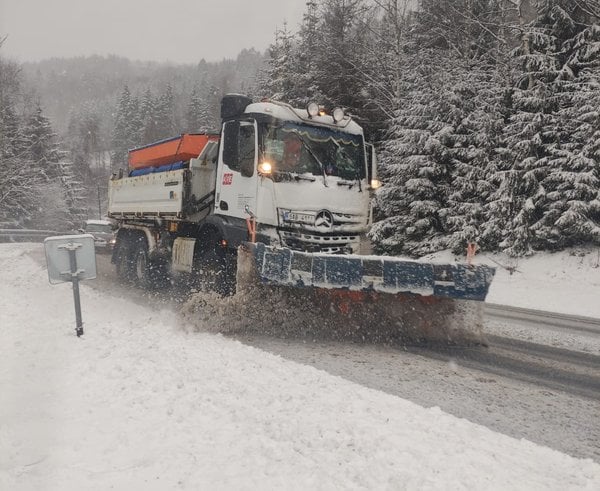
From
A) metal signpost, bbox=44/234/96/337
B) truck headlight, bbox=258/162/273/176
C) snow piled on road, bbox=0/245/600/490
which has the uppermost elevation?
truck headlight, bbox=258/162/273/176

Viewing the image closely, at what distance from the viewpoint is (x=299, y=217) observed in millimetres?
6668

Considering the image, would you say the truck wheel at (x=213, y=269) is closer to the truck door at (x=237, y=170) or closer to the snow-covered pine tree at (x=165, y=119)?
the truck door at (x=237, y=170)

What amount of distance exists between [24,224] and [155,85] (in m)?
111

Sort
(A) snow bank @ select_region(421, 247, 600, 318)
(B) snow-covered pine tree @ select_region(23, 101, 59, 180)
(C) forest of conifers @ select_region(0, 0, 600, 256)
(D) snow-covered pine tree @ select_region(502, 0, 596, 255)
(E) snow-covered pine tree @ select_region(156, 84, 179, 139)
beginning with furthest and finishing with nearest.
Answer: (E) snow-covered pine tree @ select_region(156, 84, 179, 139)
(B) snow-covered pine tree @ select_region(23, 101, 59, 180)
(C) forest of conifers @ select_region(0, 0, 600, 256)
(D) snow-covered pine tree @ select_region(502, 0, 596, 255)
(A) snow bank @ select_region(421, 247, 600, 318)

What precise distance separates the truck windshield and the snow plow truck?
0.02m

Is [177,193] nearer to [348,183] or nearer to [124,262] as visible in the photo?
[348,183]

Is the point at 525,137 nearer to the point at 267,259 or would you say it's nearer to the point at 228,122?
the point at 228,122

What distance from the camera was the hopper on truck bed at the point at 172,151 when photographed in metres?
8.72

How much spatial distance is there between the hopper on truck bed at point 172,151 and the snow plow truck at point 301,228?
0.04m

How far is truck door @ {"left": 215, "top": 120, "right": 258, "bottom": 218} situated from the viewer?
679 cm

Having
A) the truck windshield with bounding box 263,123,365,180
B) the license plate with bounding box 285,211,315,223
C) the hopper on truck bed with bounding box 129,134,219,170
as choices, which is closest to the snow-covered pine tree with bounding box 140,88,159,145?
the hopper on truck bed with bounding box 129,134,219,170

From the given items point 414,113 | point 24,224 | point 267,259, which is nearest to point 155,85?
point 24,224

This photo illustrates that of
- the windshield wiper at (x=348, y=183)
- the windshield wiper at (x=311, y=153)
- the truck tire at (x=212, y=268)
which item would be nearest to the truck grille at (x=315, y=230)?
the windshield wiper at (x=348, y=183)

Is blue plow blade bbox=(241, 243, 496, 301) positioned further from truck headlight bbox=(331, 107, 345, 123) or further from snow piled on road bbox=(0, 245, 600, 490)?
truck headlight bbox=(331, 107, 345, 123)
